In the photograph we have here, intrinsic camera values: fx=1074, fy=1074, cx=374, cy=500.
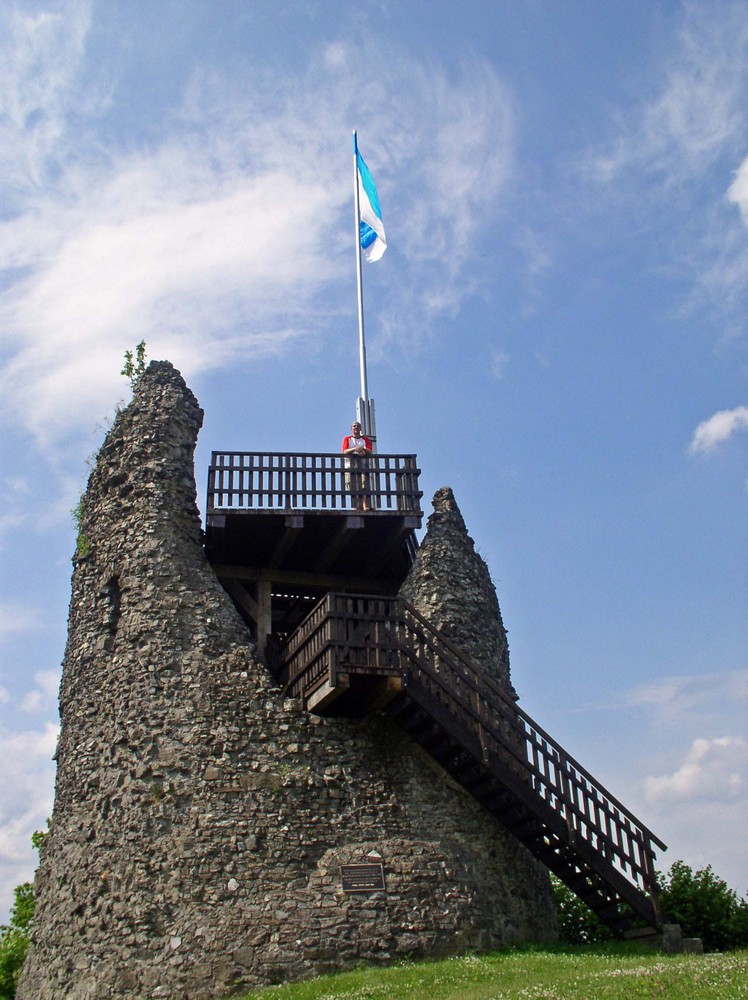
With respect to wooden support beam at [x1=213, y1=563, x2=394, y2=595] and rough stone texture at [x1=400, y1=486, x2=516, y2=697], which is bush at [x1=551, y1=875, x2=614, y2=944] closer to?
rough stone texture at [x1=400, y1=486, x2=516, y2=697]

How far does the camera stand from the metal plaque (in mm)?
18156

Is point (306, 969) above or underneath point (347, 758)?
underneath

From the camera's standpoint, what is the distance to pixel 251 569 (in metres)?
23.5

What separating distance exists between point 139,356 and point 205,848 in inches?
427

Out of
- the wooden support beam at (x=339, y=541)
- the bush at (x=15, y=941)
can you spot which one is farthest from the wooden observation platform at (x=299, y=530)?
the bush at (x=15, y=941)

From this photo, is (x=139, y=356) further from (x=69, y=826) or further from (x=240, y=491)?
(x=69, y=826)

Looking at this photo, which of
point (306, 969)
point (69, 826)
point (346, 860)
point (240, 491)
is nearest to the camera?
point (306, 969)

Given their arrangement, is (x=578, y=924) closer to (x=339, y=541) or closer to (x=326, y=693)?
(x=339, y=541)

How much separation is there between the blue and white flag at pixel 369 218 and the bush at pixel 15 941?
18463 mm

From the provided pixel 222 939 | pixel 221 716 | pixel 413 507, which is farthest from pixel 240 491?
pixel 222 939

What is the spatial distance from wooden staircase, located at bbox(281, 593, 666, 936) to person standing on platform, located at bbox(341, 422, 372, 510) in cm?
342

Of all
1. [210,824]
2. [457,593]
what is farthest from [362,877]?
[457,593]

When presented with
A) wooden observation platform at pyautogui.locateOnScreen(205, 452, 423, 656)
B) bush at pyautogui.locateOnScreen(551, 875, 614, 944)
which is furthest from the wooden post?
bush at pyautogui.locateOnScreen(551, 875, 614, 944)

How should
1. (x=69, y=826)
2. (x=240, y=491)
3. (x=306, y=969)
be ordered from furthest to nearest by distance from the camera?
(x=240, y=491)
(x=69, y=826)
(x=306, y=969)
